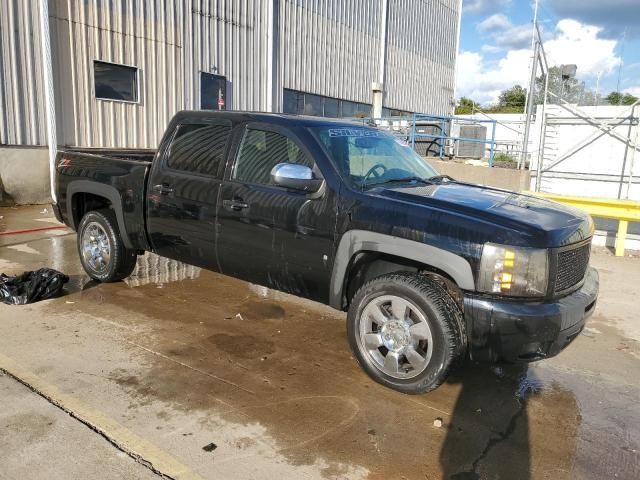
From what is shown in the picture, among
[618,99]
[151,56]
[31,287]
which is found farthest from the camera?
[618,99]

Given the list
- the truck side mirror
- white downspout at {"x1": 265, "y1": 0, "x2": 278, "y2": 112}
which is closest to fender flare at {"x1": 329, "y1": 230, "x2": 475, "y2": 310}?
the truck side mirror

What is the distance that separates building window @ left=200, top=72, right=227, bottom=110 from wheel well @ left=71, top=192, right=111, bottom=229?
9.35m

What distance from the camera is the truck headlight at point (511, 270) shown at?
127 inches

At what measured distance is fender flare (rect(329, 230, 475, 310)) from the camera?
3.33 metres

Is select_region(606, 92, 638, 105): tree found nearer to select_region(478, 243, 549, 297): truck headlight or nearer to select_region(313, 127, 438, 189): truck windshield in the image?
select_region(313, 127, 438, 189): truck windshield

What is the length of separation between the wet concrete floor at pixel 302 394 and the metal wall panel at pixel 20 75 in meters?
7.24

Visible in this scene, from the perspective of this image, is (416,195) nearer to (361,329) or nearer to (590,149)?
(361,329)

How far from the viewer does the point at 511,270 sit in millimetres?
3240

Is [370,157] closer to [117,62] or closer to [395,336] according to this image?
[395,336]

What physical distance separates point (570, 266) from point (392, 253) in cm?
120

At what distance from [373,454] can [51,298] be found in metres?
3.91

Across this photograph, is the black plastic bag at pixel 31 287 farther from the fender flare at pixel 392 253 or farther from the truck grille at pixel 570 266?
the truck grille at pixel 570 266

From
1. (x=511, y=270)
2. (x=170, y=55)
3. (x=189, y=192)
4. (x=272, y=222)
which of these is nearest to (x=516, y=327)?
(x=511, y=270)

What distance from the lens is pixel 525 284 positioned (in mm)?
3271
